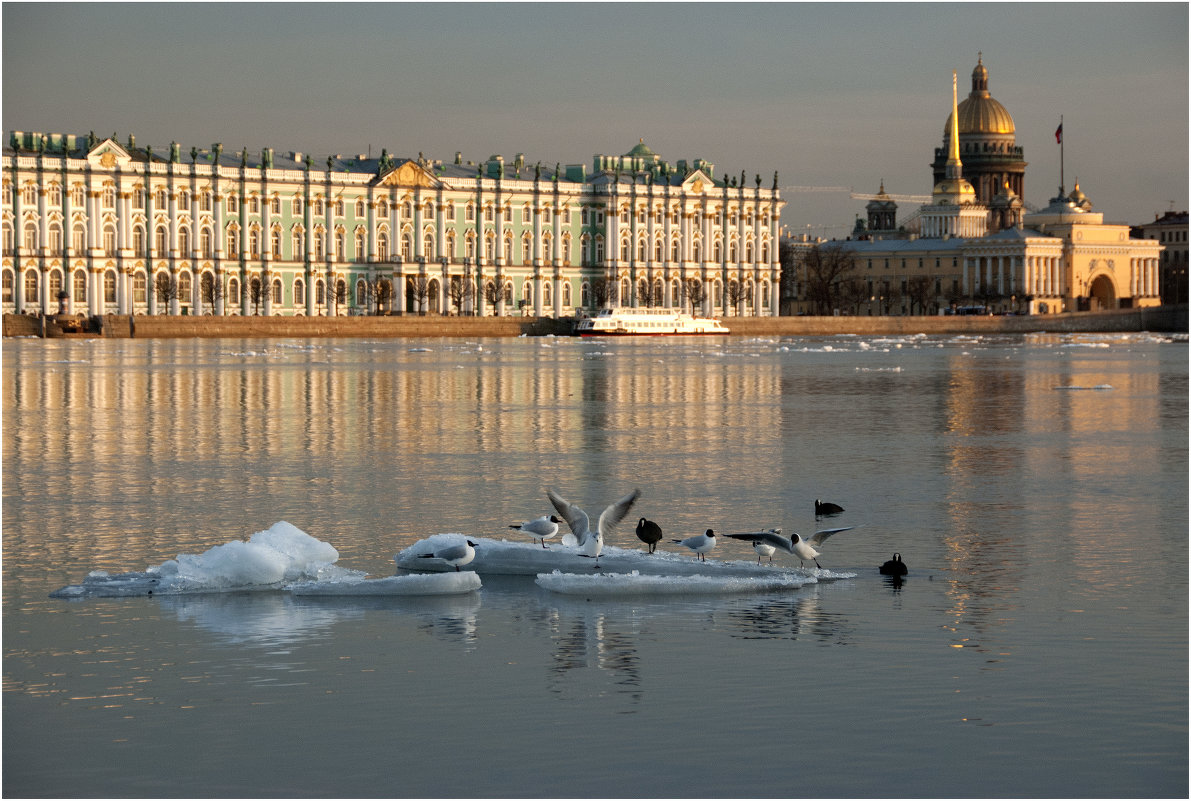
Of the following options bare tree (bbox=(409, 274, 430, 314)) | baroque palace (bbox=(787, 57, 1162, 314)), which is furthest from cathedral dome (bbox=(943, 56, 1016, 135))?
bare tree (bbox=(409, 274, 430, 314))

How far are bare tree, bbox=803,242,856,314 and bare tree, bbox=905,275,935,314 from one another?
14.4 feet

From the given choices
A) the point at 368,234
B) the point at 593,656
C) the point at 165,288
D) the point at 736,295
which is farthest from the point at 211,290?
the point at 593,656

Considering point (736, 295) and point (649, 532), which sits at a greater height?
point (736, 295)

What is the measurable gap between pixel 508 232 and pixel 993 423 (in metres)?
78.3

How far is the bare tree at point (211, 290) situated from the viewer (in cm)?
8969

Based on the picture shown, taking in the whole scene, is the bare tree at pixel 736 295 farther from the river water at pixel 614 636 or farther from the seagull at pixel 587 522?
the seagull at pixel 587 522

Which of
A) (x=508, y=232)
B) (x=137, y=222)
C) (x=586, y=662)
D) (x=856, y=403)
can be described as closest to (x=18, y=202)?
(x=137, y=222)

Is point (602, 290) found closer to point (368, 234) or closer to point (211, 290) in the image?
point (368, 234)

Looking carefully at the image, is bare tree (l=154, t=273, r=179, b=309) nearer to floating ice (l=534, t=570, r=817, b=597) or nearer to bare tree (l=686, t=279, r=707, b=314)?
bare tree (l=686, t=279, r=707, b=314)

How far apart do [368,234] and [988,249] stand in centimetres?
5801

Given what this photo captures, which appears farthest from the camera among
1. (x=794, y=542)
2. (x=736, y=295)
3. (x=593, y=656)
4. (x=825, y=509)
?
(x=736, y=295)

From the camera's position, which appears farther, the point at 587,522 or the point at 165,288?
the point at 165,288

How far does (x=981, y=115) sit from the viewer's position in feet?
525

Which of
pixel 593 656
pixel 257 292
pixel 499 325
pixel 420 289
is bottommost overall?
pixel 593 656
